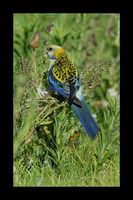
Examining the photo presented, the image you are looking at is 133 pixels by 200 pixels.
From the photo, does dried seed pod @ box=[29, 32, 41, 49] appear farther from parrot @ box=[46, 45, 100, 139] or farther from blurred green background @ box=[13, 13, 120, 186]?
parrot @ box=[46, 45, 100, 139]

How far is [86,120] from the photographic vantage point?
5.45 meters

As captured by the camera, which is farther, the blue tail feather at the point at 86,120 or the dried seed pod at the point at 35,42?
the dried seed pod at the point at 35,42

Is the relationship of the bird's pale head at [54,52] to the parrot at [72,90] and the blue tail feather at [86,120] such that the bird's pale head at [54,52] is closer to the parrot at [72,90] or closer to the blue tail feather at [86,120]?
the parrot at [72,90]

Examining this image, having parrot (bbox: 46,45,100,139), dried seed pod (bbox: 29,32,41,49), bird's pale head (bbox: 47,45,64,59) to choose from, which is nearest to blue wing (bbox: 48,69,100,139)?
parrot (bbox: 46,45,100,139)

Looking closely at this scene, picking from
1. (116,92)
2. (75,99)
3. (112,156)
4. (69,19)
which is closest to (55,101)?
(75,99)

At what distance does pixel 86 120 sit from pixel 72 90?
0.72 feet

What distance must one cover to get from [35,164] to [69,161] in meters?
0.24

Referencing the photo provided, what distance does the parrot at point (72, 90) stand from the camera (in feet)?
17.8

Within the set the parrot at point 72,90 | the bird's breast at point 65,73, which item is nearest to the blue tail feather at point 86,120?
the parrot at point 72,90

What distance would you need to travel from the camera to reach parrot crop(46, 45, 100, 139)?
214 inches

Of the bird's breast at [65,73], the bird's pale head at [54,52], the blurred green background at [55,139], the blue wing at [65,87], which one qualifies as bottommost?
the blurred green background at [55,139]

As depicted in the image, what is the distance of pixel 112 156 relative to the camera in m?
5.60

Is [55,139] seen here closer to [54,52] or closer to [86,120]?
[86,120]

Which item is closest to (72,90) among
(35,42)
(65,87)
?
(65,87)
